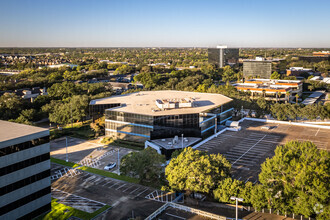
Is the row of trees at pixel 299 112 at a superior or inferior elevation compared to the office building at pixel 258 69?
inferior

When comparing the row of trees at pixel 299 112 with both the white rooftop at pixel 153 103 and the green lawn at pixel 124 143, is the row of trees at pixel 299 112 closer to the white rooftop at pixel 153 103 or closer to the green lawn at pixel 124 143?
the white rooftop at pixel 153 103

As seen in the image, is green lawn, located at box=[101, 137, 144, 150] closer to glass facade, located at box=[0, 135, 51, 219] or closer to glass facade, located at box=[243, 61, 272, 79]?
glass facade, located at box=[0, 135, 51, 219]

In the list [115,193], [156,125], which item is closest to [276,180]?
[115,193]

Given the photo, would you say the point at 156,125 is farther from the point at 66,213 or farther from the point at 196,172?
the point at 66,213

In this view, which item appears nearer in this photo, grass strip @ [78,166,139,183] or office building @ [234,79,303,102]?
grass strip @ [78,166,139,183]

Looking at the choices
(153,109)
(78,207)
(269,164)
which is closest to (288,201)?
(269,164)

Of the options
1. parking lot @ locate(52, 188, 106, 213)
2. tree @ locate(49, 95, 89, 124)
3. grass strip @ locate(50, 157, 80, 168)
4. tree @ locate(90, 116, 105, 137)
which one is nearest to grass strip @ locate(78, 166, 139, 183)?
grass strip @ locate(50, 157, 80, 168)

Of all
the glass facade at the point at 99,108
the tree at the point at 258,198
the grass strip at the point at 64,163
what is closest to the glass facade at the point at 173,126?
the grass strip at the point at 64,163
